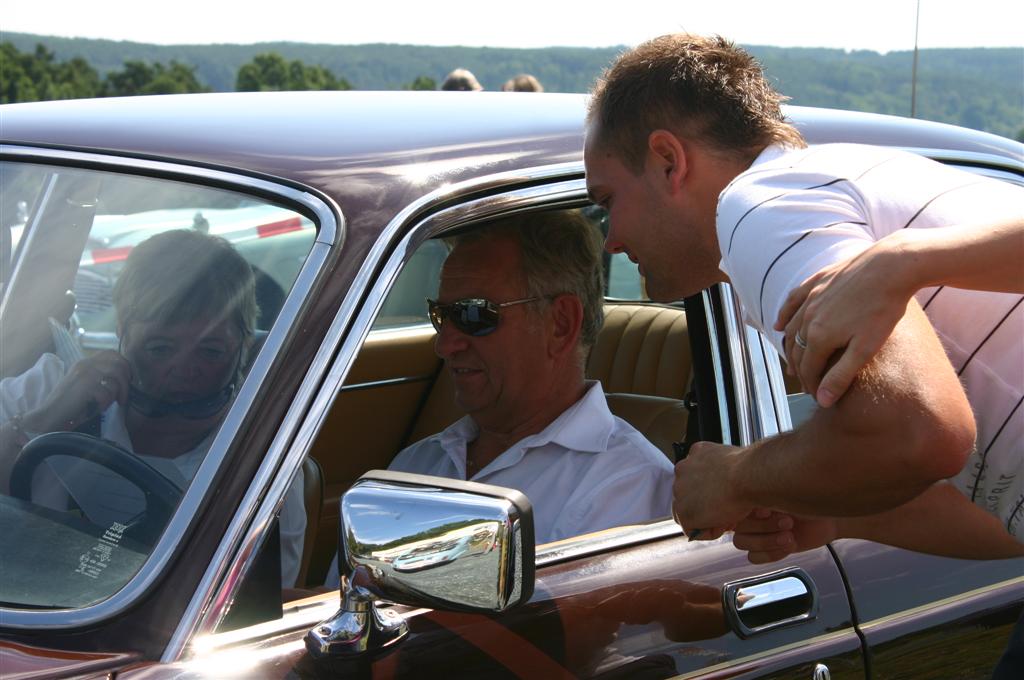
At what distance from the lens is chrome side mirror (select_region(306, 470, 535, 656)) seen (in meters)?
1.44

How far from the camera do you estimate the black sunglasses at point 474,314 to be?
8.57ft

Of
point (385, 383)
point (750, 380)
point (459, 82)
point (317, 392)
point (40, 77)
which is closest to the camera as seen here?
point (317, 392)

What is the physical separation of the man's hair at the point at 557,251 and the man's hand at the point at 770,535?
792 mm

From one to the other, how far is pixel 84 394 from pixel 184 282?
8.6 inches

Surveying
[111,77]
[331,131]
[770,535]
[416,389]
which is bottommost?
[111,77]

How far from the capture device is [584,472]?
241 cm

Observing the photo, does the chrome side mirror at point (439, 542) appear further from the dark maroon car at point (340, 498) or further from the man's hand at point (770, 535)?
the man's hand at point (770, 535)

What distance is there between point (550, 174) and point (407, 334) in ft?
5.56

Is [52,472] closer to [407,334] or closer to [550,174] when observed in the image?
[550,174]

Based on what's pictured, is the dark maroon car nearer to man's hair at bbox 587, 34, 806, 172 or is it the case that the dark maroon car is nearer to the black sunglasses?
man's hair at bbox 587, 34, 806, 172

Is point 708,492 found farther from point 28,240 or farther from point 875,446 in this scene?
point 28,240

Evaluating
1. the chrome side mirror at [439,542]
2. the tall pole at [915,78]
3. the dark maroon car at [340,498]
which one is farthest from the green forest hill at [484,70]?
the chrome side mirror at [439,542]

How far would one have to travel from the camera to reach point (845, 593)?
2.07 meters

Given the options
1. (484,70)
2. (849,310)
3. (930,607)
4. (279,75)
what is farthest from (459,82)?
(484,70)
